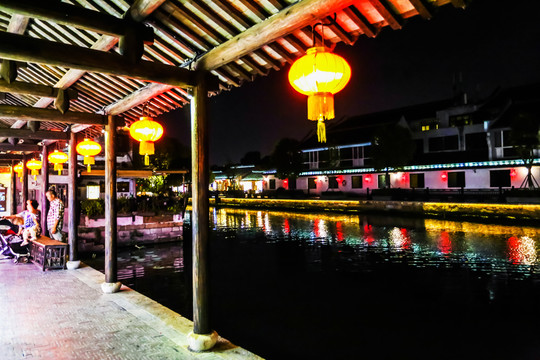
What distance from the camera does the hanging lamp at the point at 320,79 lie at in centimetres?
330

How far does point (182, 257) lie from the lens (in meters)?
12.0

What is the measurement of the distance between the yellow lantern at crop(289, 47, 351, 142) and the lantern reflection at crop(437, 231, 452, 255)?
1032cm

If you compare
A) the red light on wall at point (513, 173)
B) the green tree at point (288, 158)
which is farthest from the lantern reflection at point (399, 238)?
the green tree at point (288, 158)

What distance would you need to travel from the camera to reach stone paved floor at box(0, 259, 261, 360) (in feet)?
13.4

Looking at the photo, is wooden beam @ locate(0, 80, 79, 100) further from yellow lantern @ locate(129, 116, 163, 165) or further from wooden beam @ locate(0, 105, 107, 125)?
yellow lantern @ locate(129, 116, 163, 165)

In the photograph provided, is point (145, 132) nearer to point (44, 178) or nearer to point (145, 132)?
point (145, 132)

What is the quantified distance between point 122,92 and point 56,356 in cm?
398

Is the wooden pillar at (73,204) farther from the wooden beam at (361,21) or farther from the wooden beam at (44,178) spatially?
the wooden beam at (361,21)

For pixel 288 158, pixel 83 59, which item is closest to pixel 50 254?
pixel 83 59

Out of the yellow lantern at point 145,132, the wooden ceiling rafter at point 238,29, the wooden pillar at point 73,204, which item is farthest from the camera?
the wooden pillar at point 73,204

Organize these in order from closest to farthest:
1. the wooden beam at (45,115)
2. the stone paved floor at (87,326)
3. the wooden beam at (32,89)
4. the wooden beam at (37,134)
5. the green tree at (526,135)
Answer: the stone paved floor at (87,326), the wooden beam at (32,89), the wooden beam at (45,115), the wooden beam at (37,134), the green tree at (526,135)

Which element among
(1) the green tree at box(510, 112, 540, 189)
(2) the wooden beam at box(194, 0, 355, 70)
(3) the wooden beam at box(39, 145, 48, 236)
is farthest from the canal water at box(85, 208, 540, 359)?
(1) the green tree at box(510, 112, 540, 189)

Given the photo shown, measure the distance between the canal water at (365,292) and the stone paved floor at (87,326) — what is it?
0.77 metres

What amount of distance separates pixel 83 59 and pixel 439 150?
3460 centimetres
